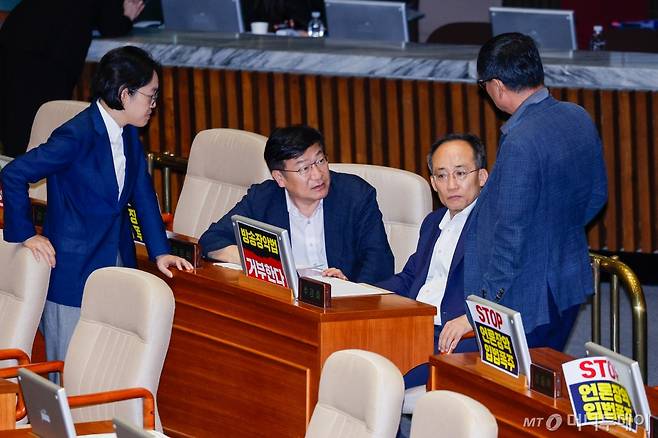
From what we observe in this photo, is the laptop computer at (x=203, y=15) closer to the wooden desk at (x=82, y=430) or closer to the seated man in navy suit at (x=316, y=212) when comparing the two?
the seated man in navy suit at (x=316, y=212)

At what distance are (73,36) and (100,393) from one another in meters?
3.02

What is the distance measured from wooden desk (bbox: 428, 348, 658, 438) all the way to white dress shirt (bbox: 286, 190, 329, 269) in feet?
3.49

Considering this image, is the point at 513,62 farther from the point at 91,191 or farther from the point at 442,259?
the point at 91,191

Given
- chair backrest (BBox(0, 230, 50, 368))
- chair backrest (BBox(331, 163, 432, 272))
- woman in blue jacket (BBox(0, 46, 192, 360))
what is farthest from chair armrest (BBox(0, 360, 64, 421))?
chair backrest (BBox(331, 163, 432, 272))

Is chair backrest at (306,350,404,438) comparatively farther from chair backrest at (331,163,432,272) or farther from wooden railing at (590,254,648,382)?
chair backrest at (331,163,432,272)

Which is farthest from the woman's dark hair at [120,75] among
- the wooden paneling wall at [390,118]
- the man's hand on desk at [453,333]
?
the wooden paneling wall at [390,118]

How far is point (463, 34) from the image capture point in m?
8.34

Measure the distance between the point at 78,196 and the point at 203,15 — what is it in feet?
10.8

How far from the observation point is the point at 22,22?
21.8ft

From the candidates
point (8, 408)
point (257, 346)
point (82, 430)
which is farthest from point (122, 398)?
point (257, 346)

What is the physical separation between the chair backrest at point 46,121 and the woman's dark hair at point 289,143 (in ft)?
5.26

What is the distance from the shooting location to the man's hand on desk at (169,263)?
4734mm

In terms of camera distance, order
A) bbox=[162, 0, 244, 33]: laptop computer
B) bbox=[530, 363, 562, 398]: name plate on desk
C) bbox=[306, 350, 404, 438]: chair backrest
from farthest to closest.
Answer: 1. bbox=[162, 0, 244, 33]: laptop computer
2. bbox=[530, 363, 562, 398]: name plate on desk
3. bbox=[306, 350, 404, 438]: chair backrest

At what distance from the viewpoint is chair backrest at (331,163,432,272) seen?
496cm
